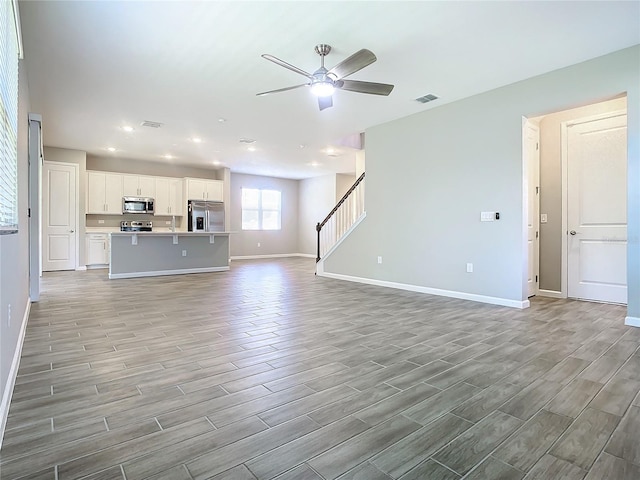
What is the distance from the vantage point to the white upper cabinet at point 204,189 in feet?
33.4

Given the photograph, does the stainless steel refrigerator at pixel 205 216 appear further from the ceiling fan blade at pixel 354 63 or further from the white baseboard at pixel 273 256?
the ceiling fan blade at pixel 354 63

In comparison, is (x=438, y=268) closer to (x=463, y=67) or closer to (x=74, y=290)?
(x=463, y=67)

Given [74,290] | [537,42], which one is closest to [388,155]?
[537,42]

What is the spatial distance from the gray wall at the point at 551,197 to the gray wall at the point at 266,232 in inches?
331

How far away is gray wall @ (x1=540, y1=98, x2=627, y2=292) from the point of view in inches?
208

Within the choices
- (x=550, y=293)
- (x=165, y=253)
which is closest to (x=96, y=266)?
(x=165, y=253)

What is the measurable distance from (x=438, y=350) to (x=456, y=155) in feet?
10.8

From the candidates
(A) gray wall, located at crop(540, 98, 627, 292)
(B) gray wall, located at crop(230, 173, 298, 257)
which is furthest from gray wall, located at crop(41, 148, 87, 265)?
(A) gray wall, located at crop(540, 98, 627, 292)

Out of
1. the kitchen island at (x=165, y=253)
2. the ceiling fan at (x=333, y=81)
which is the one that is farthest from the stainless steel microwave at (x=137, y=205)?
the ceiling fan at (x=333, y=81)

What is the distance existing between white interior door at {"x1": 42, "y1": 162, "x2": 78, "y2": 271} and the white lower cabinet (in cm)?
31

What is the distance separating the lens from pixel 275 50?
373cm

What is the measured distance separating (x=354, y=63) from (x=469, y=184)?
2.70 metres

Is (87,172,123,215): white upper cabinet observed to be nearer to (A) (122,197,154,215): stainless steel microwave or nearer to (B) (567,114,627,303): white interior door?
(A) (122,197,154,215): stainless steel microwave

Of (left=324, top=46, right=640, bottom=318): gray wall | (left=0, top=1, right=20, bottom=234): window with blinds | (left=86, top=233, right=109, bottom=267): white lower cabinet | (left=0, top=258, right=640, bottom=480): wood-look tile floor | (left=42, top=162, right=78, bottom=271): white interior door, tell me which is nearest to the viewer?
(left=0, top=258, right=640, bottom=480): wood-look tile floor
